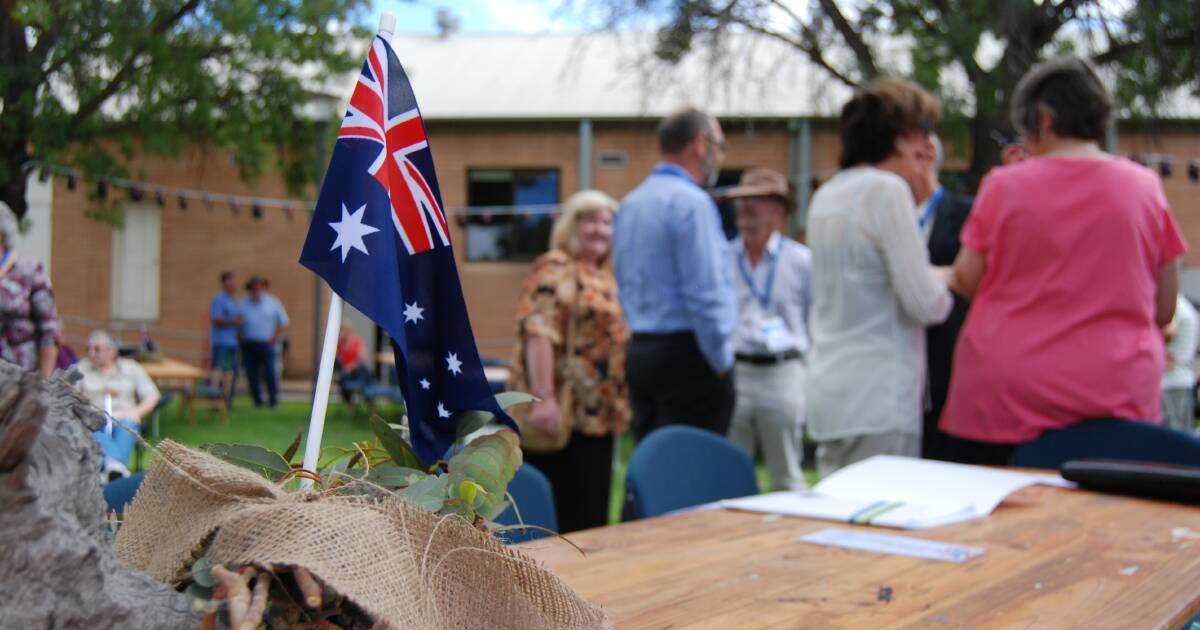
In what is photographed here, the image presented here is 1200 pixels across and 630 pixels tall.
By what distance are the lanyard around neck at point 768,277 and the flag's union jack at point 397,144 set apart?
4.29 m

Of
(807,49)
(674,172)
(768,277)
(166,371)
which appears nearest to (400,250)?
(674,172)

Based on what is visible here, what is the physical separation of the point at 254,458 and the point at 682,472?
1752 mm

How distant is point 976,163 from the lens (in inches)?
305

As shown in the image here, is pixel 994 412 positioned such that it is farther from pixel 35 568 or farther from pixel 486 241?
pixel 486 241

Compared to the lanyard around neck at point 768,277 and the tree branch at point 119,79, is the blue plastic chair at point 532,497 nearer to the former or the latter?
the lanyard around neck at point 768,277

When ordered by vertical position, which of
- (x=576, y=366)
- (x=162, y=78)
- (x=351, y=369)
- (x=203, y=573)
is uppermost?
(x=162, y=78)

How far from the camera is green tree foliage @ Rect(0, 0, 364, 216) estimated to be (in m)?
5.05

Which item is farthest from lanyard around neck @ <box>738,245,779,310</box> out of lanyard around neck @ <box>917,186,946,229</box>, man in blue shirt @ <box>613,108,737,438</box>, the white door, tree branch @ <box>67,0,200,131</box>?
the white door

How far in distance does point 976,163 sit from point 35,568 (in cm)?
784

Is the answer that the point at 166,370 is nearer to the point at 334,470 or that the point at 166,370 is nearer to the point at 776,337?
the point at 776,337

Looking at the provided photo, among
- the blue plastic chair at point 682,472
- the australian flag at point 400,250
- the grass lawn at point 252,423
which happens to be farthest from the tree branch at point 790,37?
the australian flag at point 400,250

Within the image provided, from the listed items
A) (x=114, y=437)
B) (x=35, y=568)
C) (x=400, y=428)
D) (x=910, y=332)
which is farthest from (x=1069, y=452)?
(x=114, y=437)

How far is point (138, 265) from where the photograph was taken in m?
13.6

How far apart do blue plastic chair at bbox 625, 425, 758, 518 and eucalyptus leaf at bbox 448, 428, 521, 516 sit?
1.39 metres
